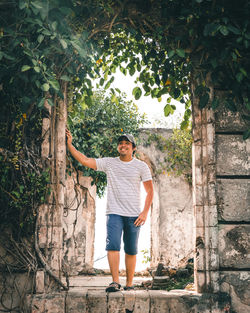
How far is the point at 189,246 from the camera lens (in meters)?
8.91

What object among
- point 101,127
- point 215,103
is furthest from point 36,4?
point 101,127

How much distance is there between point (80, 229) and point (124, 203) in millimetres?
4864

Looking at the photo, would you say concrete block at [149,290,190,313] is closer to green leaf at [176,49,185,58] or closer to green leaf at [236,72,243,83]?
green leaf at [236,72,243,83]

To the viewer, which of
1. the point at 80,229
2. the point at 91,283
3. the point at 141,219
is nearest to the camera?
the point at 141,219

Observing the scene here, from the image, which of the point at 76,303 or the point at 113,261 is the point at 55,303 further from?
the point at 113,261

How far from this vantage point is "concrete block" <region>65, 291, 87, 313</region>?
3.34 metres

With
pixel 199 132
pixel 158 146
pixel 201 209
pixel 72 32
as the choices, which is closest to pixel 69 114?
pixel 72 32

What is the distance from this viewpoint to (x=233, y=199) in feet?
12.3

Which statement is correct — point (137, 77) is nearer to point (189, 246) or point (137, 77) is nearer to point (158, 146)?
point (158, 146)

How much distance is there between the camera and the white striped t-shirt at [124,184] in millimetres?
3943

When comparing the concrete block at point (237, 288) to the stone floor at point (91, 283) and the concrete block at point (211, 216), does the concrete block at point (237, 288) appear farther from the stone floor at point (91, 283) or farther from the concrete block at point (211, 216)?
the stone floor at point (91, 283)

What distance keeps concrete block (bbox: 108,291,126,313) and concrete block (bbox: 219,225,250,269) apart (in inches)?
39.5

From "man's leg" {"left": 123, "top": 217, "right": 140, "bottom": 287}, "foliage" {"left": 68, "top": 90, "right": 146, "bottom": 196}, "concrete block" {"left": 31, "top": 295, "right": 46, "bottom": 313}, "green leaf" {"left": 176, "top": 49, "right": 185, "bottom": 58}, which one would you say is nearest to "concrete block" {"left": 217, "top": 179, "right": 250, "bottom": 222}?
"man's leg" {"left": 123, "top": 217, "right": 140, "bottom": 287}

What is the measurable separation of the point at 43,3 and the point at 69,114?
76.2 inches
